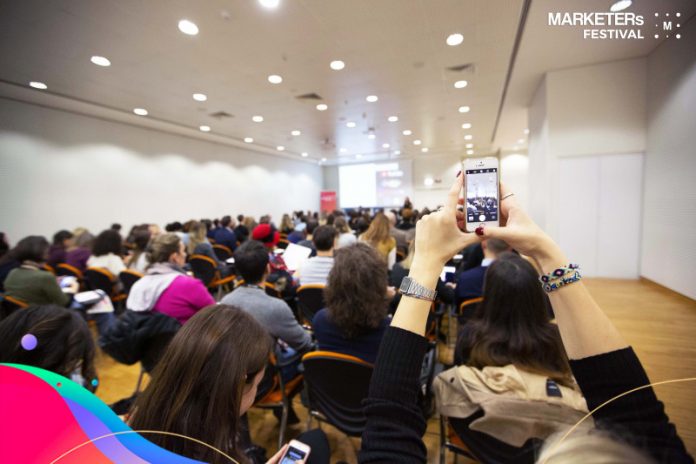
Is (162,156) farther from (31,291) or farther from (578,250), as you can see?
(578,250)

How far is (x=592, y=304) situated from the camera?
505 mm

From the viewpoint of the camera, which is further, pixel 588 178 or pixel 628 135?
pixel 588 178

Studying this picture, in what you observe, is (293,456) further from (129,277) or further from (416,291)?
(129,277)

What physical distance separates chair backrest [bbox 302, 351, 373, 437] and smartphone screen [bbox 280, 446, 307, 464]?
0.60 m

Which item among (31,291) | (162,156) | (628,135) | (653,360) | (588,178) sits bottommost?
(31,291)

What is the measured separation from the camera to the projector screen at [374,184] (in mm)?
14172

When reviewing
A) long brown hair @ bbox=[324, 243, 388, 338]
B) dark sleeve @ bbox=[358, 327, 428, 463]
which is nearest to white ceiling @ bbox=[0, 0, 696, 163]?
dark sleeve @ bbox=[358, 327, 428, 463]

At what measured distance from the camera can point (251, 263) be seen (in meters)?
1.89

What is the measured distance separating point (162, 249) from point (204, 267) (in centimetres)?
199

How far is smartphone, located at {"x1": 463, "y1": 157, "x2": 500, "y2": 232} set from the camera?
2.11 ft

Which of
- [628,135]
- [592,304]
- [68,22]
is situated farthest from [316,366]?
[628,135]

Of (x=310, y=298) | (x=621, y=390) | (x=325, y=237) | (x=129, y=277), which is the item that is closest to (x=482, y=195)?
(x=621, y=390)

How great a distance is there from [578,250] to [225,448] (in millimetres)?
5825

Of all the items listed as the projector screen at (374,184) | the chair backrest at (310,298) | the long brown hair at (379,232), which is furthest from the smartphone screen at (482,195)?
the projector screen at (374,184)
